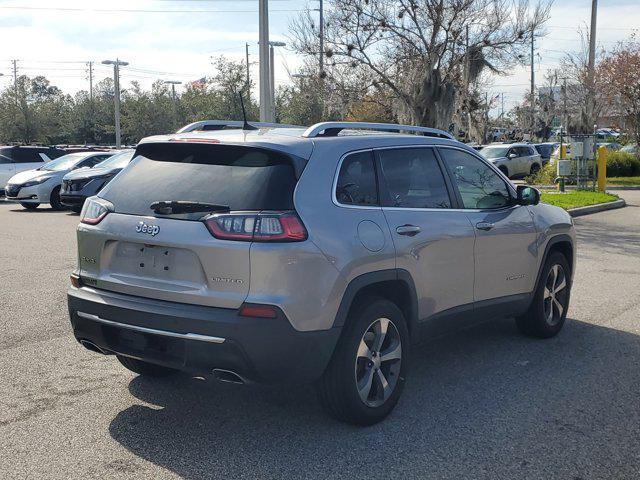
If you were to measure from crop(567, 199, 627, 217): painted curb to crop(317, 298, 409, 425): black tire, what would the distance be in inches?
569

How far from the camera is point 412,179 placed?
509 centimetres

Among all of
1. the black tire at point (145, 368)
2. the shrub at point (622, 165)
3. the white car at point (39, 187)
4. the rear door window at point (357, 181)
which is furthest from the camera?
the shrub at point (622, 165)

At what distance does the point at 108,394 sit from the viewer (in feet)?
16.7

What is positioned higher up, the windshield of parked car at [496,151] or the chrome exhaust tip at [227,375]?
the windshield of parked car at [496,151]

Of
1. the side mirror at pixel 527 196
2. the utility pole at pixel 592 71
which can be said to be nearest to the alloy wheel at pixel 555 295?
the side mirror at pixel 527 196

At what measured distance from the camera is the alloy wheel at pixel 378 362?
4512mm

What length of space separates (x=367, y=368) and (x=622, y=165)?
1164 inches

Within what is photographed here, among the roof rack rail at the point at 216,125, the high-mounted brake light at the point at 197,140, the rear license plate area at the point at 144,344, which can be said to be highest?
the roof rack rail at the point at 216,125

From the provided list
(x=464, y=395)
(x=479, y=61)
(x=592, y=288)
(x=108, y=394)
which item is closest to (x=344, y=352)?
(x=464, y=395)

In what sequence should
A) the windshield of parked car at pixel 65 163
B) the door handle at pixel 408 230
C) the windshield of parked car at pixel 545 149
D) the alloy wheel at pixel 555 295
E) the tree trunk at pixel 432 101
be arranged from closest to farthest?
the door handle at pixel 408 230, the alloy wheel at pixel 555 295, the tree trunk at pixel 432 101, the windshield of parked car at pixel 65 163, the windshield of parked car at pixel 545 149

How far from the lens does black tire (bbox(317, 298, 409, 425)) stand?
4.33 m

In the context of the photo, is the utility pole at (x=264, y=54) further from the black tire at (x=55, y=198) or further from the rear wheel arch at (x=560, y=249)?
the rear wheel arch at (x=560, y=249)

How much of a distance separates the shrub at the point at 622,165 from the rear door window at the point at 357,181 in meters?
28.6

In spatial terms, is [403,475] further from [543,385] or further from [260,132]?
[260,132]
